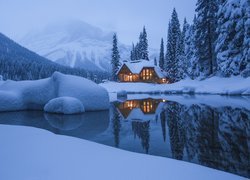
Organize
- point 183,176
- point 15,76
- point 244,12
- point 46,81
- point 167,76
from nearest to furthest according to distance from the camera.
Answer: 1. point 183,176
2. point 46,81
3. point 244,12
4. point 167,76
5. point 15,76

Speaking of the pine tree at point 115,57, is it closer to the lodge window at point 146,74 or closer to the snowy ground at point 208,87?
the lodge window at point 146,74

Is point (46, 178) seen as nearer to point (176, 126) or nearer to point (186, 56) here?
point (176, 126)

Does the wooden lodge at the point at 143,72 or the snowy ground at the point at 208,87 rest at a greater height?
the wooden lodge at the point at 143,72

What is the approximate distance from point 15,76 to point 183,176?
350 ft

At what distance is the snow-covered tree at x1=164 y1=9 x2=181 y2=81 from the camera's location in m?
49.0

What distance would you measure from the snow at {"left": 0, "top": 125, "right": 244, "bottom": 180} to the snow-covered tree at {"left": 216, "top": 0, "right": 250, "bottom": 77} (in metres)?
26.7

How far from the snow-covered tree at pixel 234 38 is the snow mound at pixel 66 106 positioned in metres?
21.5

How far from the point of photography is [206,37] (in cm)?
3819

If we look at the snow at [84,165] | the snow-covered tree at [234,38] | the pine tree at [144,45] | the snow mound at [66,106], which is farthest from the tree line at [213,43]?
the snow at [84,165]

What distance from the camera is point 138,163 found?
4285 mm

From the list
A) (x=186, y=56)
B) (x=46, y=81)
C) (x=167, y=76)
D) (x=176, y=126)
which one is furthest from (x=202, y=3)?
(x=176, y=126)

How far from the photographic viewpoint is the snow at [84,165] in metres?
3.58

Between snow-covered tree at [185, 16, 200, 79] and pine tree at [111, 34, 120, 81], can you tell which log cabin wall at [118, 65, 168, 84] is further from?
snow-covered tree at [185, 16, 200, 79]

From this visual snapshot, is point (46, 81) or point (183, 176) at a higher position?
point (46, 81)
